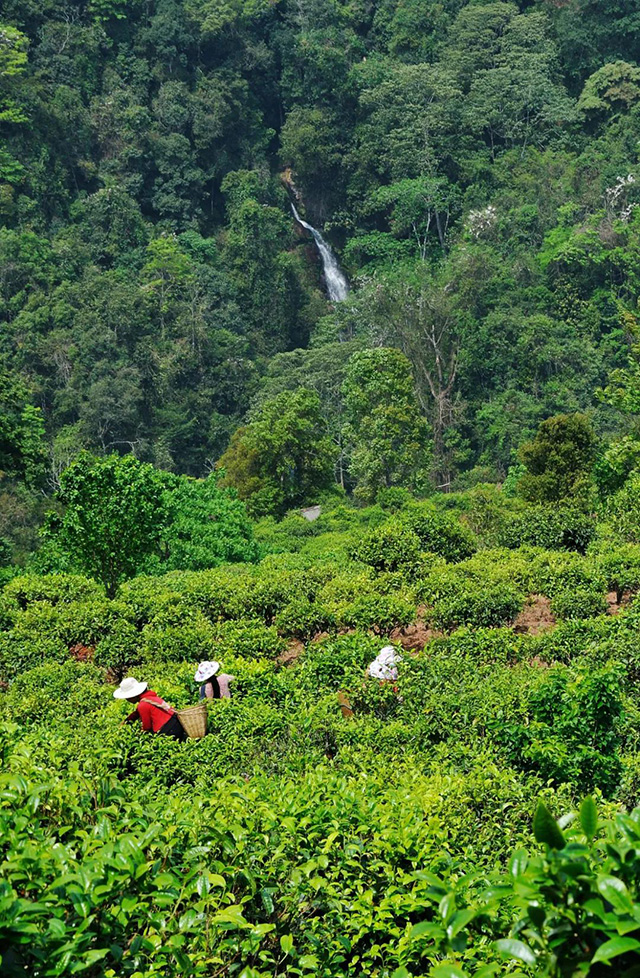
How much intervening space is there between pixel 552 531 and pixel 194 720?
7736 mm

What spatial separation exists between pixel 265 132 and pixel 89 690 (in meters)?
45.0

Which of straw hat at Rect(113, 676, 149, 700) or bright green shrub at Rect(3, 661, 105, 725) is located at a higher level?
straw hat at Rect(113, 676, 149, 700)

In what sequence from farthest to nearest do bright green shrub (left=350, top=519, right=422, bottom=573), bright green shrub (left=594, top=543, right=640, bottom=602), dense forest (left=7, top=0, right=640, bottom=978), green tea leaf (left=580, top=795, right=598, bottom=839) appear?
bright green shrub (left=350, top=519, right=422, bottom=573) < bright green shrub (left=594, top=543, right=640, bottom=602) < dense forest (left=7, top=0, right=640, bottom=978) < green tea leaf (left=580, top=795, right=598, bottom=839)

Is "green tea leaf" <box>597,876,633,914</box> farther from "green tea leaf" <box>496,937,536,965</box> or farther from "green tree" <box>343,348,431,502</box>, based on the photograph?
"green tree" <box>343,348,431,502</box>

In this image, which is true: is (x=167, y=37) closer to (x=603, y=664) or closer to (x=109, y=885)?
(x=603, y=664)

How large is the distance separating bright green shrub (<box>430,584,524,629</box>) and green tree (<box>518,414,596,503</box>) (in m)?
9.80

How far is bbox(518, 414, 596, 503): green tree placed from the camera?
20.1m

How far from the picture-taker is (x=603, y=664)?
782 cm

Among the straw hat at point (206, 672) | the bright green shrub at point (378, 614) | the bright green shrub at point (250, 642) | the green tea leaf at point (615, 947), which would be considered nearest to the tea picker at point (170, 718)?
the straw hat at point (206, 672)

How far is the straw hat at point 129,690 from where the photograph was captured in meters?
7.58

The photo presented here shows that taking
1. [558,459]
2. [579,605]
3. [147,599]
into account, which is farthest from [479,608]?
[558,459]

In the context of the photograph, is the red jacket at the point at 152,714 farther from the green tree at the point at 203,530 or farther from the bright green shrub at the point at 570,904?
the green tree at the point at 203,530

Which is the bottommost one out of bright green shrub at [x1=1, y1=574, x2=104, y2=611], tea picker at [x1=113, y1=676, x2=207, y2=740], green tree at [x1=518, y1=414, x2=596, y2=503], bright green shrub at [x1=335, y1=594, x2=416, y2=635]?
green tree at [x1=518, y1=414, x2=596, y2=503]

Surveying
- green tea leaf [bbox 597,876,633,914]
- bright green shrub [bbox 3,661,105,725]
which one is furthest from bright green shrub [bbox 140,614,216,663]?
green tea leaf [bbox 597,876,633,914]
